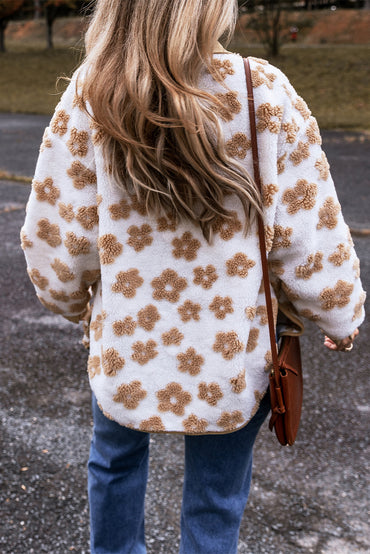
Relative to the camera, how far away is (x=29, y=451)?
2.51 meters

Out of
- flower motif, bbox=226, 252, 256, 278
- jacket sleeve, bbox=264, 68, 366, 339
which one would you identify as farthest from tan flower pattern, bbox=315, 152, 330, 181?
flower motif, bbox=226, 252, 256, 278

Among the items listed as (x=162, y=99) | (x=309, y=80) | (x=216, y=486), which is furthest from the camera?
(x=309, y=80)

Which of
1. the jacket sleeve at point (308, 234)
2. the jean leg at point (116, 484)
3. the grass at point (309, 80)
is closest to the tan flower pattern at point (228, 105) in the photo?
the jacket sleeve at point (308, 234)

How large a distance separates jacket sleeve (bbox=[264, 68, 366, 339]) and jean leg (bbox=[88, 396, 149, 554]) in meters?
0.53

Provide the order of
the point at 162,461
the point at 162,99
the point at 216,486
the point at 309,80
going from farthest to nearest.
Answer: the point at 309,80, the point at 162,461, the point at 216,486, the point at 162,99

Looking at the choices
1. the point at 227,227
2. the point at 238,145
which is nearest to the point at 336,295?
the point at 227,227

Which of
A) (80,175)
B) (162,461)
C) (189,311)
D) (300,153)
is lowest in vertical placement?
(162,461)

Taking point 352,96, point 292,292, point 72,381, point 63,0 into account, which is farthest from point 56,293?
point 63,0

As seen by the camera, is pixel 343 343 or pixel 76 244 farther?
pixel 343 343

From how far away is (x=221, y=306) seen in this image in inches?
53.8

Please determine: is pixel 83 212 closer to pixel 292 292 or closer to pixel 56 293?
pixel 56 293

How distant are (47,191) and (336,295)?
0.71 meters

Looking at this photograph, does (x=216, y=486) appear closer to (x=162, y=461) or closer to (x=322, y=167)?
(x=322, y=167)

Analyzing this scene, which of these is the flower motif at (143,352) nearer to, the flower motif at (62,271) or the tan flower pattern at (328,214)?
the flower motif at (62,271)
